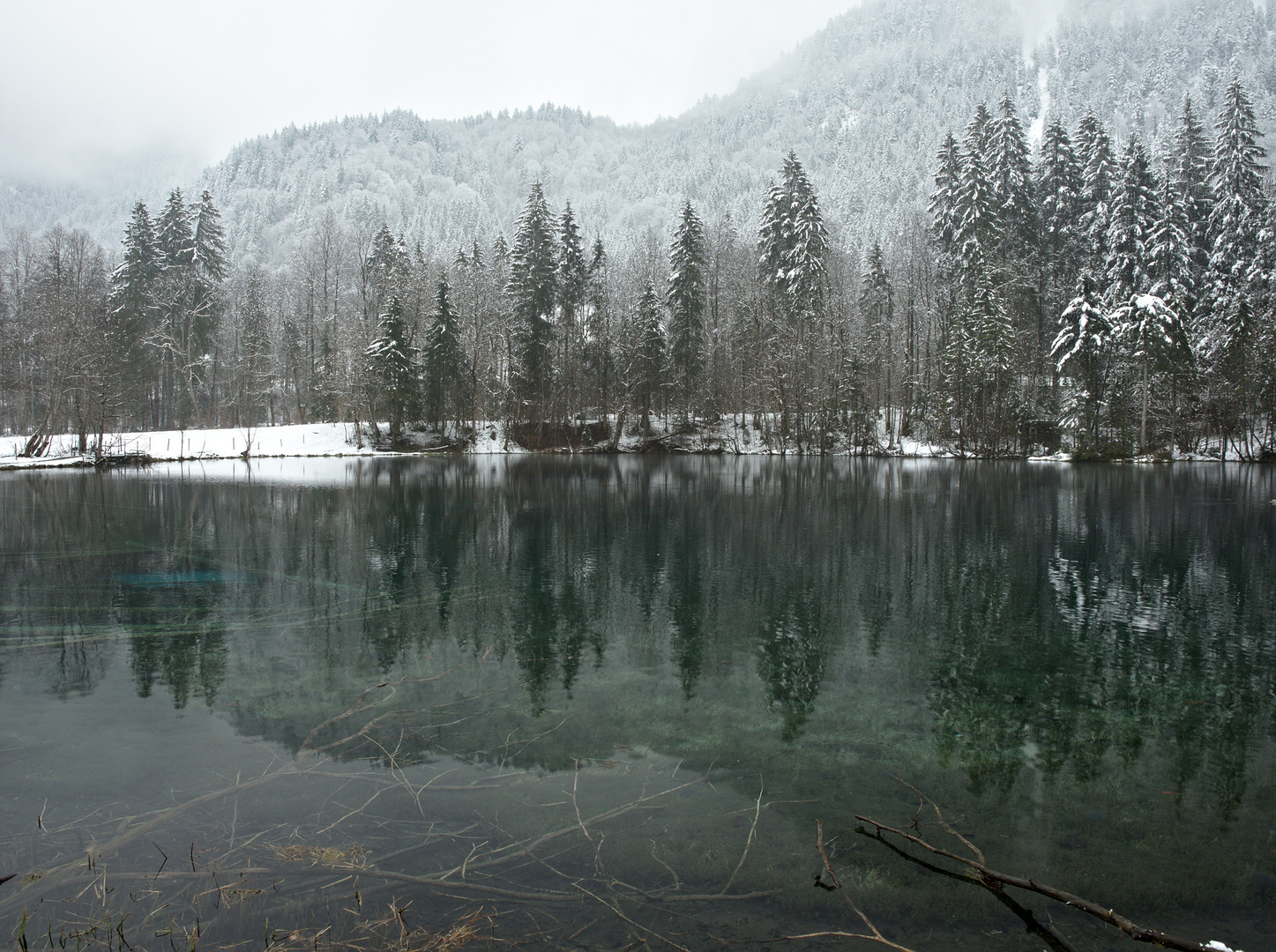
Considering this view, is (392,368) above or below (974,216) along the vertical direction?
below

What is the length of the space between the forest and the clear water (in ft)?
110

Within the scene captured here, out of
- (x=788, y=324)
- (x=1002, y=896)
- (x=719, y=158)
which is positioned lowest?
(x=1002, y=896)

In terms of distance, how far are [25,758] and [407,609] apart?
5195 mm

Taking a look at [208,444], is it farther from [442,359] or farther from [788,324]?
[788,324]

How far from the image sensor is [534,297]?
2116 inches

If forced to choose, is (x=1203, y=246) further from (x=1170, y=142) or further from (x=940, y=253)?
(x=940, y=253)

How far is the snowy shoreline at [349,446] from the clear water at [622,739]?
34057 millimetres

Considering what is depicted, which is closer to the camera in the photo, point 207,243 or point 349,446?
point 349,446

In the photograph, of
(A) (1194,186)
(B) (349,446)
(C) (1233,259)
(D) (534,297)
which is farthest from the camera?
(B) (349,446)

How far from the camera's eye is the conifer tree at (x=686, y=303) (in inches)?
2104

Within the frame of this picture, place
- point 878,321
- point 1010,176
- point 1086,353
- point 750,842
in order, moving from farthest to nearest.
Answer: point 878,321 < point 1010,176 < point 1086,353 < point 750,842

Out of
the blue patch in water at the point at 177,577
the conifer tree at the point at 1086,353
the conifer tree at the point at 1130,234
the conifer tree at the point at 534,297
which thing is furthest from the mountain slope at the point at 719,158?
the blue patch in water at the point at 177,577

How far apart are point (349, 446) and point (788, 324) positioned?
34390 millimetres

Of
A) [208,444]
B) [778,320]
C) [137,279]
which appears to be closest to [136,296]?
[137,279]
